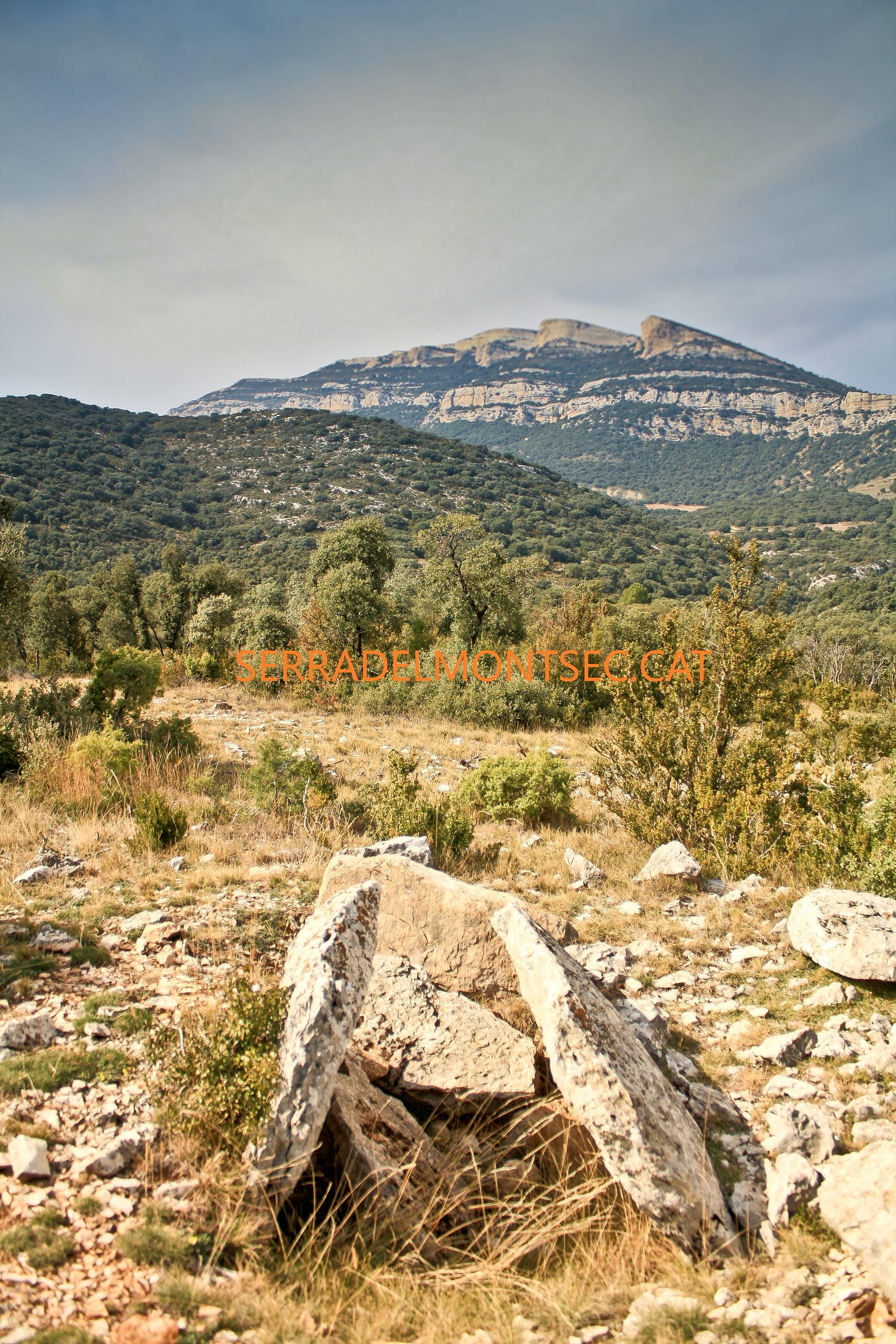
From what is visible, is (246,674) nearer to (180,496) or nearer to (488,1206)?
(488,1206)

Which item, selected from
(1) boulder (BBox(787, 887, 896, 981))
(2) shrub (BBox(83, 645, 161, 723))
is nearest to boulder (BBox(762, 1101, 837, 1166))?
(1) boulder (BBox(787, 887, 896, 981))

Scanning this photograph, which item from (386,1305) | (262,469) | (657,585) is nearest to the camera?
(386,1305)

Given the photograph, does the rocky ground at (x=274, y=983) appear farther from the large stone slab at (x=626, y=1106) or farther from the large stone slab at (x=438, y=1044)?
the large stone slab at (x=438, y=1044)

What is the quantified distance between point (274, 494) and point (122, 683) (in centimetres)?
8071

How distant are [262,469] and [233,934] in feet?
324

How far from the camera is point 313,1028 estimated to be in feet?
9.41

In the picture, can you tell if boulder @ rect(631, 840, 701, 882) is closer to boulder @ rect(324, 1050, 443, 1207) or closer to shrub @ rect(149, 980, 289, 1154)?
boulder @ rect(324, 1050, 443, 1207)

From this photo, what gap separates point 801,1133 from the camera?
332cm

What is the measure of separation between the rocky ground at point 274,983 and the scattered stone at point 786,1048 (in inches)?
0.6

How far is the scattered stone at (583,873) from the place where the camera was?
7180mm

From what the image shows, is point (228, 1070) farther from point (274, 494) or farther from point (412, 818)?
point (274, 494)

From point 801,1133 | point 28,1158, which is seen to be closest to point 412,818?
point 801,1133

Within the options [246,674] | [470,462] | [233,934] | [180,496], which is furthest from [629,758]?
[470,462]

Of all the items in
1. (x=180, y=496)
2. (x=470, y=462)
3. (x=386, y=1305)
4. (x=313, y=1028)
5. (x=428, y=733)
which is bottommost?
(x=428, y=733)
